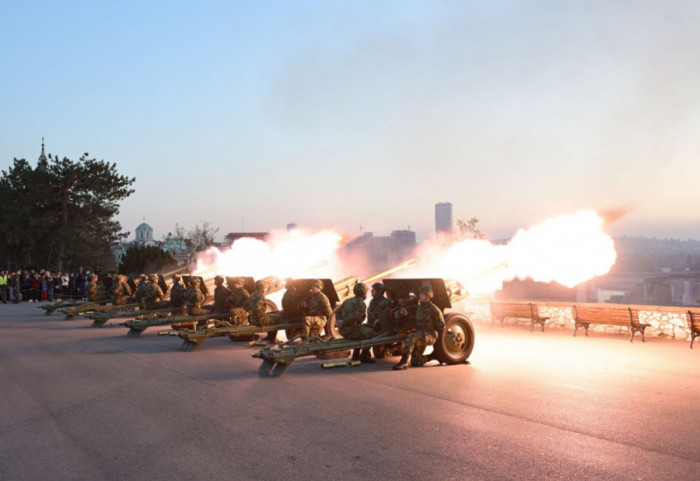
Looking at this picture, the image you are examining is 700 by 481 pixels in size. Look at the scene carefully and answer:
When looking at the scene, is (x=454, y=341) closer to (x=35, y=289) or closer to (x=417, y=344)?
(x=417, y=344)

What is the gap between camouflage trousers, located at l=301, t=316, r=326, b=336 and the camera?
12.5 m

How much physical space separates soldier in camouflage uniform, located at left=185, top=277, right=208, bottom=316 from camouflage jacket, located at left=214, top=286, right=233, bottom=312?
0.51m

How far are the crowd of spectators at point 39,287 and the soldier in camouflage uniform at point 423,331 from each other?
26533 millimetres

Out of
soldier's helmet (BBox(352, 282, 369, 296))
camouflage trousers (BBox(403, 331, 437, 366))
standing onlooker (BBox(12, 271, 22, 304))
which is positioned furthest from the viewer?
standing onlooker (BBox(12, 271, 22, 304))

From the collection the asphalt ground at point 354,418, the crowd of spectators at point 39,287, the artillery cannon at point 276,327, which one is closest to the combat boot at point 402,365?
the asphalt ground at point 354,418

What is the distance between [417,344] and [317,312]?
3068mm

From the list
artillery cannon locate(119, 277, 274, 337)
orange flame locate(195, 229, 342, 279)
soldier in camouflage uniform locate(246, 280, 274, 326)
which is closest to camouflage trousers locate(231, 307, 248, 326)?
soldier in camouflage uniform locate(246, 280, 274, 326)

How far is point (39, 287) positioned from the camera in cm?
3269

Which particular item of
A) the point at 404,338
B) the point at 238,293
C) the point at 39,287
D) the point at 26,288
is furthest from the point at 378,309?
the point at 26,288

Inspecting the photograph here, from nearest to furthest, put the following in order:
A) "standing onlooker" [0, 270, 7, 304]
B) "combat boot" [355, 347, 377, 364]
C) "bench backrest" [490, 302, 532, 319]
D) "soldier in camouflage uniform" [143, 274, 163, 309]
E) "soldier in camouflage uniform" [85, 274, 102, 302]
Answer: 1. "combat boot" [355, 347, 377, 364]
2. "bench backrest" [490, 302, 532, 319]
3. "soldier in camouflage uniform" [143, 274, 163, 309]
4. "soldier in camouflage uniform" [85, 274, 102, 302]
5. "standing onlooker" [0, 270, 7, 304]

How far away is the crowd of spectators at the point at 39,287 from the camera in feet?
104

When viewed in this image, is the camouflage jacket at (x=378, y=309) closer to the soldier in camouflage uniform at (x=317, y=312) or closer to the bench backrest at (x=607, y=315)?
the soldier in camouflage uniform at (x=317, y=312)

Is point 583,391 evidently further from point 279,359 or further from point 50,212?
point 50,212

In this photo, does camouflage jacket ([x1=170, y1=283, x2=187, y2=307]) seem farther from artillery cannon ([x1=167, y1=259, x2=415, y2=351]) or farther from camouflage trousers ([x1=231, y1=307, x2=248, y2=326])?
camouflage trousers ([x1=231, y1=307, x2=248, y2=326])
